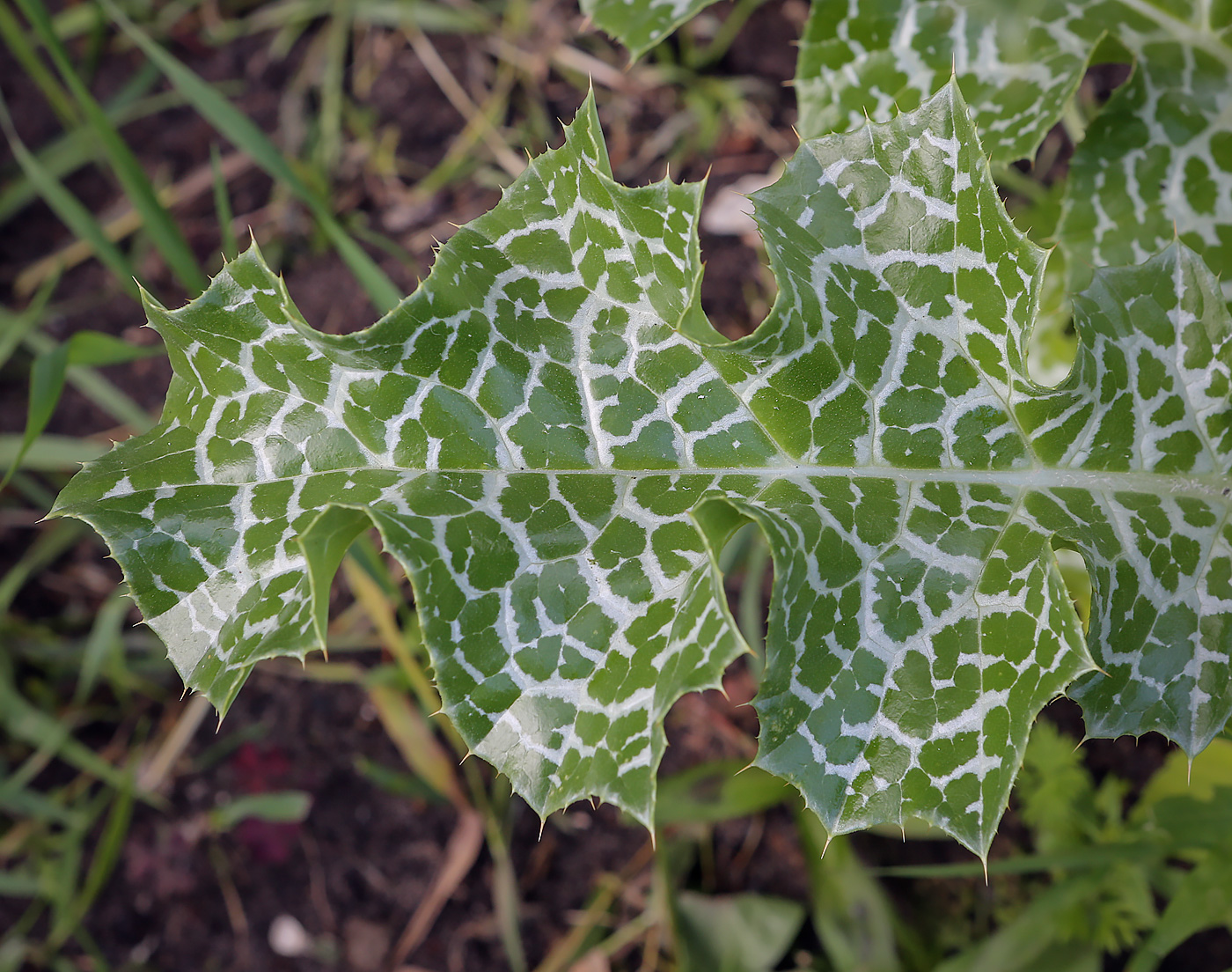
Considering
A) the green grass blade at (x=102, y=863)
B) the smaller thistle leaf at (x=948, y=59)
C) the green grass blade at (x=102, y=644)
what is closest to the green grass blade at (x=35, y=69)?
the green grass blade at (x=102, y=644)

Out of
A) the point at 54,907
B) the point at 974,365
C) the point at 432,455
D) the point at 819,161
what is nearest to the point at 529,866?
the point at 54,907

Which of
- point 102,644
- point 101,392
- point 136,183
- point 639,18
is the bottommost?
point 102,644

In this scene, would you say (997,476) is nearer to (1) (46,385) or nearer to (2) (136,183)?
(1) (46,385)

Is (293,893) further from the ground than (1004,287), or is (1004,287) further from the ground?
(1004,287)

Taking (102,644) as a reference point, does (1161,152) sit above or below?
above

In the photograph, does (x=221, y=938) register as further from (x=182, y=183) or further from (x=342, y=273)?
(x=182, y=183)

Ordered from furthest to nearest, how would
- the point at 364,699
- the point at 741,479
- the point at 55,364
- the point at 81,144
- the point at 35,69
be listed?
the point at 81,144 → the point at 364,699 → the point at 35,69 → the point at 55,364 → the point at 741,479

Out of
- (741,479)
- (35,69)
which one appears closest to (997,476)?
(741,479)

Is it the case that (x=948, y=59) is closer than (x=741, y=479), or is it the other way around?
(x=741, y=479)
